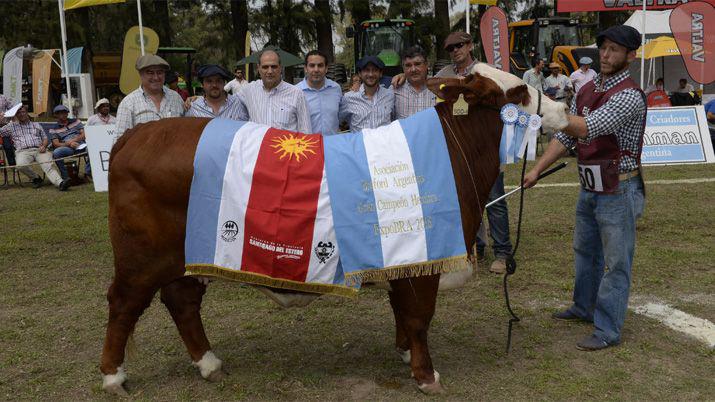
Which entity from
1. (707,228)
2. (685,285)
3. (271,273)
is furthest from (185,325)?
(707,228)

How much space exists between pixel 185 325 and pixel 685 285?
13.5 ft

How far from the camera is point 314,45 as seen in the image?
955 inches

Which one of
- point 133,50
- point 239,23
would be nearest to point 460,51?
point 133,50

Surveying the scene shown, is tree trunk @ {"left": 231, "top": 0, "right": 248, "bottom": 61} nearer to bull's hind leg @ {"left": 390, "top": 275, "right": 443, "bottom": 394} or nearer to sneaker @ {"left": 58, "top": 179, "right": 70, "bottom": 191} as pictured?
sneaker @ {"left": 58, "top": 179, "right": 70, "bottom": 191}

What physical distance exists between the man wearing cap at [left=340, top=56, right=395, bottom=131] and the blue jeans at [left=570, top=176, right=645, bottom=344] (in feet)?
5.90

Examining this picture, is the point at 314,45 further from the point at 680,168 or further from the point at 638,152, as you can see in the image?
the point at 638,152

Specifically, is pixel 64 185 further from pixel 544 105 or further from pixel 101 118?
pixel 544 105

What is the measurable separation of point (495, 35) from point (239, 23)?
13.0 metres

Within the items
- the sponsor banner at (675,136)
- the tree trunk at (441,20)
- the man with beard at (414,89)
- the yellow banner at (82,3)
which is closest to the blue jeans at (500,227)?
the man with beard at (414,89)

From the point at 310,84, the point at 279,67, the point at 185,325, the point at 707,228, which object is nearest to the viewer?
the point at 185,325

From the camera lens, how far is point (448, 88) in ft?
11.6

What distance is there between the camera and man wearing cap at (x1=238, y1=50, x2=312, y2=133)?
4770 mm

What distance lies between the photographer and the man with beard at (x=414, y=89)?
17.0 ft

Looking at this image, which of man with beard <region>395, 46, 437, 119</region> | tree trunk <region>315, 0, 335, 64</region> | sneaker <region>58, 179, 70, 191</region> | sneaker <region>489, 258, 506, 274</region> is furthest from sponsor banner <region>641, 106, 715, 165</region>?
tree trunk <region>315, 0, 335, 64</region>
